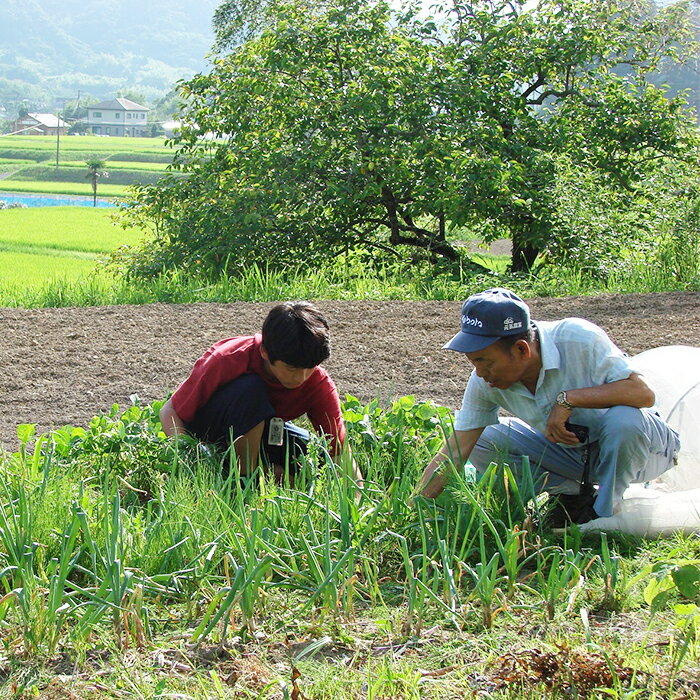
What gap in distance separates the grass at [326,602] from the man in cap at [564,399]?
0.19 metres

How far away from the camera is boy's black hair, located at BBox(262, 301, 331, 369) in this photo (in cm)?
322

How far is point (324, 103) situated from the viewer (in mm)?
10117

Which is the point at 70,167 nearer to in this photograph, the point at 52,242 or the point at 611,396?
the point at 52,242

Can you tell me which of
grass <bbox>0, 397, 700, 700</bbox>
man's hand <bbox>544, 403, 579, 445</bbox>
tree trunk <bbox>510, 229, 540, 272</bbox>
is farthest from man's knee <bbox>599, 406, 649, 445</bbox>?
tree trunk <bbox>510, 229, 540, 272</bbox>

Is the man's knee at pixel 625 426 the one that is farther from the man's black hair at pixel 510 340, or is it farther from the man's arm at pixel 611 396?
the man's black hair at pixel 510 340

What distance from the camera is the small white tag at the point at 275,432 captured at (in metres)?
3.58

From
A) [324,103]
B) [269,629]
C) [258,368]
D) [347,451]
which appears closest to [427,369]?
[258,368]

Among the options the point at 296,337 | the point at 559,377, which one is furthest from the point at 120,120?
the point at 559,377

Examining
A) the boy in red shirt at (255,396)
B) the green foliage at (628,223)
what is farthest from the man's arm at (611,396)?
the green foliage at (628,223)

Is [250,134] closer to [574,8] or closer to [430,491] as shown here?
[574,8]

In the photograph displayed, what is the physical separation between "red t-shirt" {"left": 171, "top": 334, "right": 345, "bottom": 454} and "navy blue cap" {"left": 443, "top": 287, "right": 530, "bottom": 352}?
0.70 metres

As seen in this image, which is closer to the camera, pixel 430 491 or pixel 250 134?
pixel 430 491

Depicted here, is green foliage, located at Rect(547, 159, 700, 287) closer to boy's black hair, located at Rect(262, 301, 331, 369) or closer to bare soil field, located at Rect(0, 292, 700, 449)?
bare soil field, located at Rect(0, 292, 700, 449)

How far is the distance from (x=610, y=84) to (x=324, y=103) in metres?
3.27
